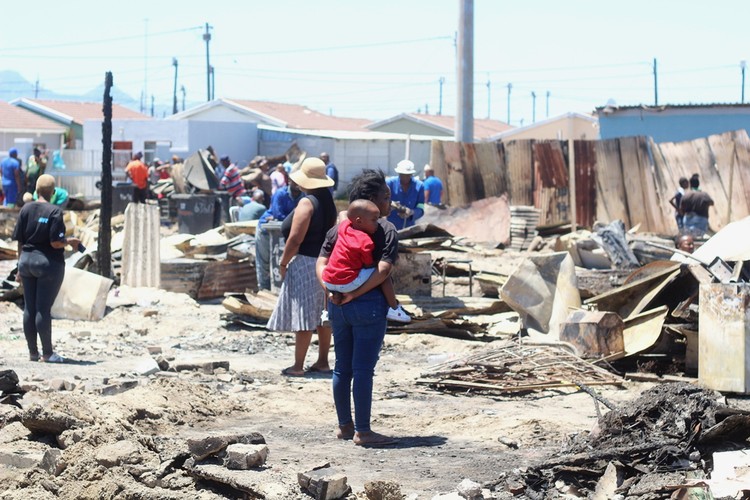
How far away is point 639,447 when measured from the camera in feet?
19.1

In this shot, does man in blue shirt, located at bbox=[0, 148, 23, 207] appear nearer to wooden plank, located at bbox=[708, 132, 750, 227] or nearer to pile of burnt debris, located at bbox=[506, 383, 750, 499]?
wooden plank, located at bbox=[708, 132, 750, 227]

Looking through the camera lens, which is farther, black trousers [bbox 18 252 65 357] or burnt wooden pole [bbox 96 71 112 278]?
burnt wooden pole [bbox 96 71 112 278]

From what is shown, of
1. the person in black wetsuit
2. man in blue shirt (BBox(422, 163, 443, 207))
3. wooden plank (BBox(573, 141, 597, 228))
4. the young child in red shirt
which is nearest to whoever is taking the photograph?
the young child in red shirt

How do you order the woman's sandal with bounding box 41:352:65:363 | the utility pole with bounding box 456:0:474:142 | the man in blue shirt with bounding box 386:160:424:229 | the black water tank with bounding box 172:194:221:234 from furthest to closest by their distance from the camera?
1. the black water tank with bounding box 172:194:221:234
2. the utility pole with bounding box 456:0:474:142
3. the man in blue shirt with bounding box 386:160:424:229
4. the woman's sandal with bounding box 41:352:65:363

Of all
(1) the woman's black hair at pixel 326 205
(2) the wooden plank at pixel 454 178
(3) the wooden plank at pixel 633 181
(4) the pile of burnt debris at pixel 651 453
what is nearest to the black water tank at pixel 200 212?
(2) the wooden plank at pixel 454 178

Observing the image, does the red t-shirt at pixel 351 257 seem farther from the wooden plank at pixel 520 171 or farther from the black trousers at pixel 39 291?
the wooden plank at pixel 520 171

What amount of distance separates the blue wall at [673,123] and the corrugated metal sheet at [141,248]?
1594 centimetres

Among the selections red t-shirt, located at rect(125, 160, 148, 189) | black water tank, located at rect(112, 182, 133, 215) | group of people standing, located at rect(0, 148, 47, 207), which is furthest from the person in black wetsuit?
black water tank, located at rect(112, 182, 133, 215)

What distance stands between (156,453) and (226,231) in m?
10.8

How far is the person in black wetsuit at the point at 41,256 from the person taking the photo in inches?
380

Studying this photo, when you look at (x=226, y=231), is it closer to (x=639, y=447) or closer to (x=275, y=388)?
(x=275, y=388)

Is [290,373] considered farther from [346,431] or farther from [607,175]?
[607,175]

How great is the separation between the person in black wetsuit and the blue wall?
66.4 feet

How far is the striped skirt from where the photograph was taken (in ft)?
29.8
